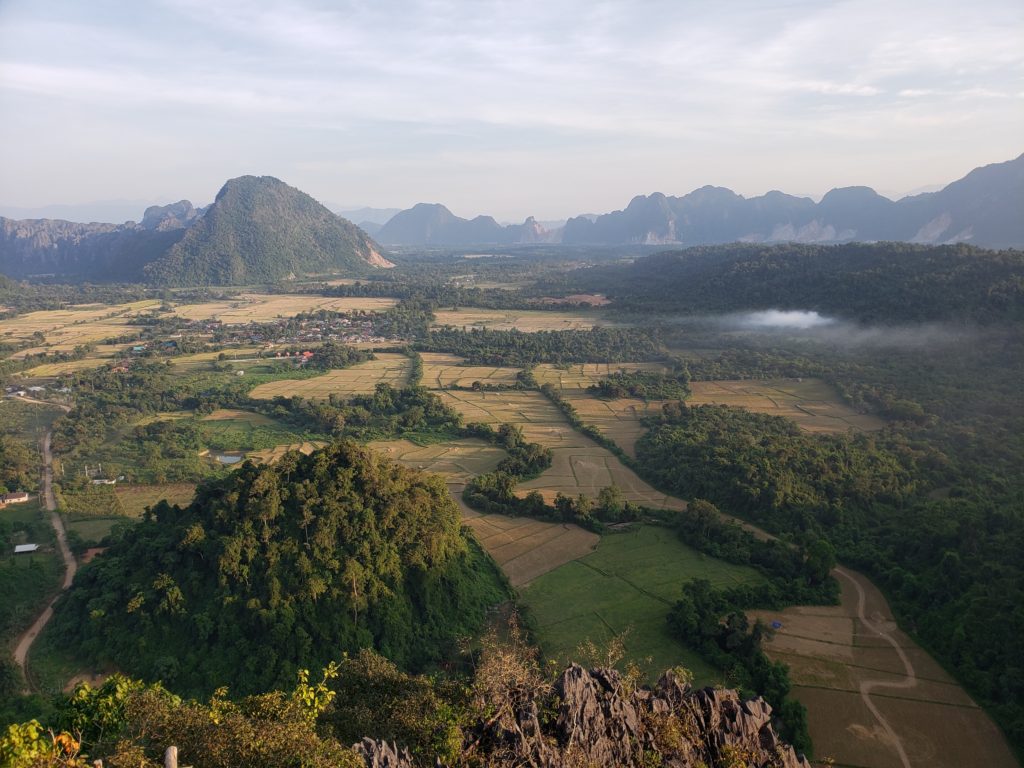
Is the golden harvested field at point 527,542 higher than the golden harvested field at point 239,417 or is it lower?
lower

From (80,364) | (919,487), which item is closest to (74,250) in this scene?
(80,364)

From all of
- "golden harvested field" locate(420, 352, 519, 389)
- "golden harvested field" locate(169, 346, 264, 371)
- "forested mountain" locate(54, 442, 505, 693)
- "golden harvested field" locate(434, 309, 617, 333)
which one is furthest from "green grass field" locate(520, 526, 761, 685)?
"golden harvested field" locate(434, 309, 617, 333)

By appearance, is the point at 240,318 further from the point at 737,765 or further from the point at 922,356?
the point at 737,765

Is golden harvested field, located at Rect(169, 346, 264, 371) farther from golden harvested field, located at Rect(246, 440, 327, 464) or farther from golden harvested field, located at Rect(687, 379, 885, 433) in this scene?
golden harvested field, located at Rect(687, 379, 885, 433)

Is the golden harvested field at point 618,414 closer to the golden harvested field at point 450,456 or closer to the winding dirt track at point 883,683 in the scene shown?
the golden harvested field at point 450,456

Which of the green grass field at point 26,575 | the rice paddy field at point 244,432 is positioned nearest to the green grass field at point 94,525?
the green grass field at point 26,575

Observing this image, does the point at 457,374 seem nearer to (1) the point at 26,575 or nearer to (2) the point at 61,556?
(2) the point at 61,556

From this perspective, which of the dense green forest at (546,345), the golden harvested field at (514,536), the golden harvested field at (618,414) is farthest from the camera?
the dense green forest at (546,345)
